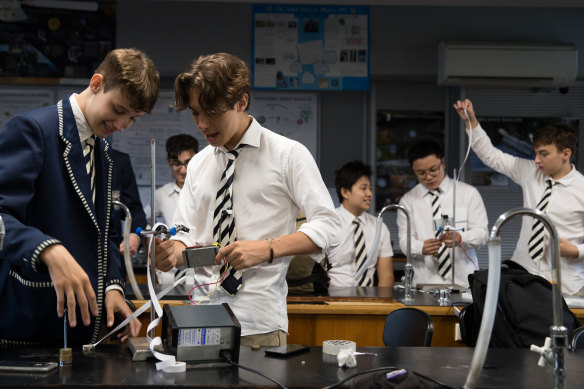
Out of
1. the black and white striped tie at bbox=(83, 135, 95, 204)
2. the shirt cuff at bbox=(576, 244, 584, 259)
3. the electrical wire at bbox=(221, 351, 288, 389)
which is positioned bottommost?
the electrical wire at bbox=(221, 351, 288, 389)

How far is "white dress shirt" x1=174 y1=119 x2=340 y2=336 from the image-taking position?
6.52 feet

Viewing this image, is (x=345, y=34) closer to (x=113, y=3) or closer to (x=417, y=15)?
(x=417, y=15)

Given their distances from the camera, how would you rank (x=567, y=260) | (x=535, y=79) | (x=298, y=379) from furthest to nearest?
(x=535, y=79) → (x=567, y=260) → (x=298, y=379)

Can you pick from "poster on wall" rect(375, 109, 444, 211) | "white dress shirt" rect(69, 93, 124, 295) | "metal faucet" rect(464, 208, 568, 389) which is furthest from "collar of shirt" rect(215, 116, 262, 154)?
"poster on wall" rect(375, 109, 444, 211)

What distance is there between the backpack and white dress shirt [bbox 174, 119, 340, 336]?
1145 mm

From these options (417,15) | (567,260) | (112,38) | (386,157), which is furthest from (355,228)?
(112,38)

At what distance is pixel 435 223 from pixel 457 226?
0.15m

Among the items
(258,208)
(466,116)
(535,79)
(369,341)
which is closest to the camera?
(258,208)

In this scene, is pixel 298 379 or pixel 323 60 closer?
pixel 298 379

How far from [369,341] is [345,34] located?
10.4 ft

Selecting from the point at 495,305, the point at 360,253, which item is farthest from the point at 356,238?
the point at 495,305

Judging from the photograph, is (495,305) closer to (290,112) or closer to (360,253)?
(360,253)

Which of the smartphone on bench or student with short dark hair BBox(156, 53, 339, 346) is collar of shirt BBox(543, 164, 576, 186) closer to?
student with short dark hair BBox(156, 53, 339, 346)

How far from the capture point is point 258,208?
2.04 metres
